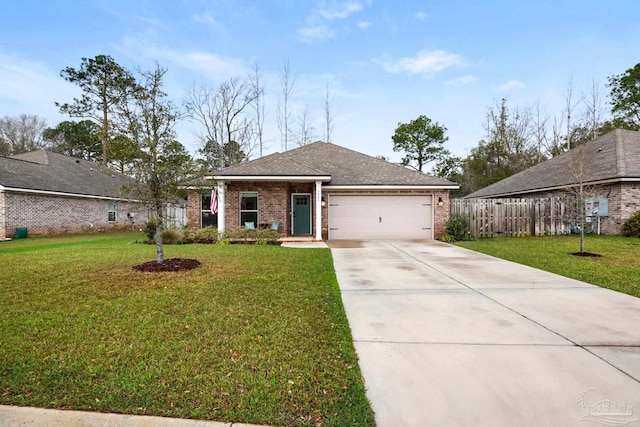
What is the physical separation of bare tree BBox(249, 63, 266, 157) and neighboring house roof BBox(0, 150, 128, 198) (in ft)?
37.1

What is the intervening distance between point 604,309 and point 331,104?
23239mm

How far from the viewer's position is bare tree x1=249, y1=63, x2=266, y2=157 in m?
24.0

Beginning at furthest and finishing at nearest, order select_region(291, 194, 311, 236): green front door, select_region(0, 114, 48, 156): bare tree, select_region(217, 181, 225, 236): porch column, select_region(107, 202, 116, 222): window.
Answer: select_region(0, 114, 48, 156): bare tree < select_region(107, 202, 116, 222): window < select_region(291, 194, 311, 236): green front door < select_region(217, 181, 225, 236): porch column

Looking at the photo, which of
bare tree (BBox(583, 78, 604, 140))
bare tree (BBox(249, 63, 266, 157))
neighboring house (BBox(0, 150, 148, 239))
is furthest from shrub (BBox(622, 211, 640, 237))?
bare tree (BBox(249, 63, 266, 157))

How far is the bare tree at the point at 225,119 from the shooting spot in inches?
960

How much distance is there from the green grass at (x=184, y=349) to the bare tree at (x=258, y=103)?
70.1 ft

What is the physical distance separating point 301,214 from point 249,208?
2.49 m

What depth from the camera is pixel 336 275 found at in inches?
266

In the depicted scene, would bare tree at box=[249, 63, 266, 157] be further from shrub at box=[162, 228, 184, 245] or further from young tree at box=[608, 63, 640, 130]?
young tree at box=[608, 63, 640, 130]

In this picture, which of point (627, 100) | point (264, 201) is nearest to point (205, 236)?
point (264, 201)

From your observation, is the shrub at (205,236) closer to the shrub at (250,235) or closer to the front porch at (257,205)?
the shrub at (250,235)

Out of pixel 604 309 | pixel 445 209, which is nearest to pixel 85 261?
pixel 604 309

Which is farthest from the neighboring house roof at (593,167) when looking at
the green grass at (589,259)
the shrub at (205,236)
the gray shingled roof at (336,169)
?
the shrub at (205,236)

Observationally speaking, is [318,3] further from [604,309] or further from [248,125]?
[248,125]
